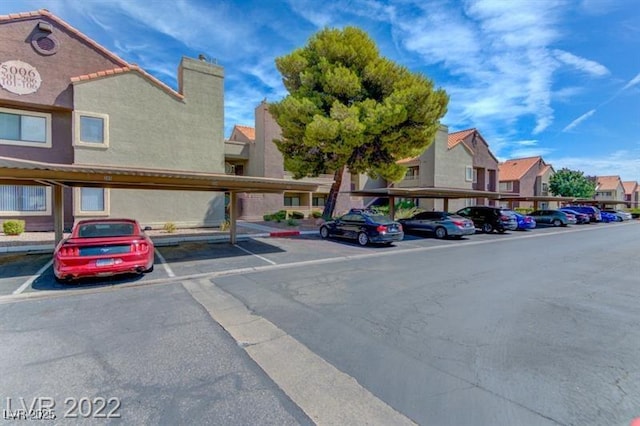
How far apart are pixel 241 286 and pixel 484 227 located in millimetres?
18235

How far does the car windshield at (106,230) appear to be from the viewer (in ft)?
23.8

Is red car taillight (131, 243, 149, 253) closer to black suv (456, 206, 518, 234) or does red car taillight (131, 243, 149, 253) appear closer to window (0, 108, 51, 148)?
window (0, 108, 51, 148)

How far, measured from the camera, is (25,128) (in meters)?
14.6

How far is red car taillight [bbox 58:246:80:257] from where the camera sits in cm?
658

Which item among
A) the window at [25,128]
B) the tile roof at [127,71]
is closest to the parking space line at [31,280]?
the window at [25,128]

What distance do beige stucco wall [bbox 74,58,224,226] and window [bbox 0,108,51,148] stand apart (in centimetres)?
175

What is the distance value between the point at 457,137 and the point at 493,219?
17.8 metres

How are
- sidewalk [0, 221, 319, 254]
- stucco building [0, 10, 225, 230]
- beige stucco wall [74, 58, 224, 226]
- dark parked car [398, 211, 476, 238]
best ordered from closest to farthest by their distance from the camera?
sidewalk [0, 221, 319, 254]
stucco building [0, 10, 225, 230]
beige stucco wall [74, 58, 224, 226]
dark parked car [398, 211, 476, 238]

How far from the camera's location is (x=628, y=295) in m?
6.74

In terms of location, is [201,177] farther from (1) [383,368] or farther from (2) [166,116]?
(2) [166,116]

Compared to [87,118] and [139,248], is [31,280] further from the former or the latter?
[87,118]

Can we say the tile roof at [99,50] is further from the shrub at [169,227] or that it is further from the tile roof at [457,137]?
the tile roof at [457,137]

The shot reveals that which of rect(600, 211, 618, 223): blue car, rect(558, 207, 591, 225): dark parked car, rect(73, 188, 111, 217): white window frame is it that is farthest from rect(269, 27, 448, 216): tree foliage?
rect(600, 211, 618, 223): blue car

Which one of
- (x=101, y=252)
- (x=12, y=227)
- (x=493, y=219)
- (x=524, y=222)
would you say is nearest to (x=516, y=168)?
(x=524, y=222)
